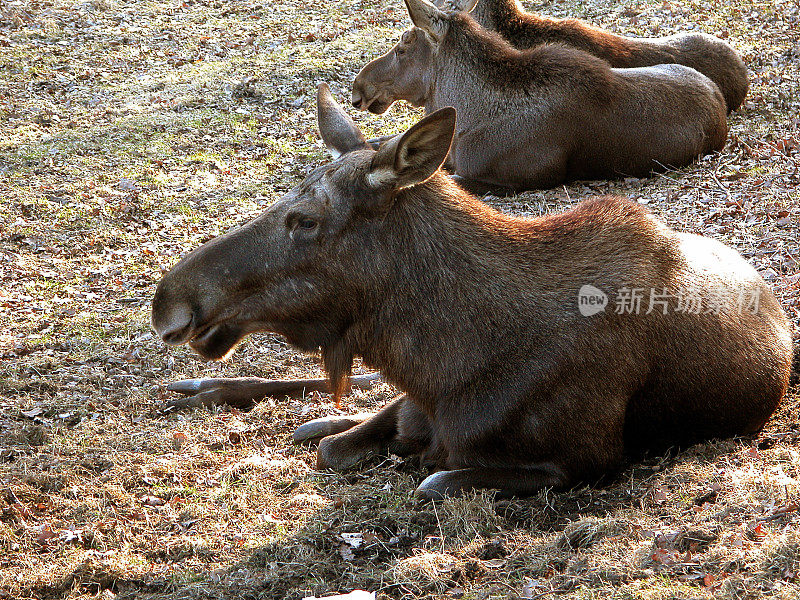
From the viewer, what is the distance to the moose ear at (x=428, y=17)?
9.37 meters

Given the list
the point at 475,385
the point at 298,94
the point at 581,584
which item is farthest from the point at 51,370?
the point at 298,94

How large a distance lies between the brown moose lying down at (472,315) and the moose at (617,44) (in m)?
6.10

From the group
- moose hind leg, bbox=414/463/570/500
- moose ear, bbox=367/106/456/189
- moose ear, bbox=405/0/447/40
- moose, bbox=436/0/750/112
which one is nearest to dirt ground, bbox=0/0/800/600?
moose hind leg, bbox=414/463/570/500

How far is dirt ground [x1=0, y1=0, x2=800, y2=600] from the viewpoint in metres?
3.89

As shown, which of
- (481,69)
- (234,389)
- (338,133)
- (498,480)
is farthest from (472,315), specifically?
(481,69)

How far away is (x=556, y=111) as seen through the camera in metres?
8.88

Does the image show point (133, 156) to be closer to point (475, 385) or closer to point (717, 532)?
point (475, 385)

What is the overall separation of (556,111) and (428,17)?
5.85ft

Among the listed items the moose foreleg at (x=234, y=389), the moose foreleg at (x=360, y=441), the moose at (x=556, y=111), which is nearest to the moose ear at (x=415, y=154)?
the moose foreleg at (x=360, y=441)

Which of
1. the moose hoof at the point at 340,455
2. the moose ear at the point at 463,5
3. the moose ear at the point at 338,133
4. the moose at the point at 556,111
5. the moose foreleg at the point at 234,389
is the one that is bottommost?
the moose foreleg at the point at 234,389

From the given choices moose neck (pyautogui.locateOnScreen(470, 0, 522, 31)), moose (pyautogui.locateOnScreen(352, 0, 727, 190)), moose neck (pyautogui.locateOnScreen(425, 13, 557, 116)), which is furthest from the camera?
moose neck (pyautogui.locateOnScreen(470, 0, 522, 31))

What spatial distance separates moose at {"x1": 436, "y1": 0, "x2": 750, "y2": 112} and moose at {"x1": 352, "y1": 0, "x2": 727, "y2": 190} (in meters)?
0.79

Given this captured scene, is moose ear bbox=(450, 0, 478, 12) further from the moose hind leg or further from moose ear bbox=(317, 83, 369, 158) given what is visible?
the moose hind leg

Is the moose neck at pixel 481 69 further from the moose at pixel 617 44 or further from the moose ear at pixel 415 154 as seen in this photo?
the moose ear at pixel 415 154
